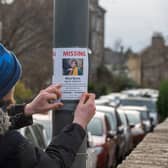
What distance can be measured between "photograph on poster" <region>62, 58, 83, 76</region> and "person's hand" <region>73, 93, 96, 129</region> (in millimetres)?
380

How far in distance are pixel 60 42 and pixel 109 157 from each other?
9.72m

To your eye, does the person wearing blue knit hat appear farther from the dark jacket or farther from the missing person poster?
the missing person poster

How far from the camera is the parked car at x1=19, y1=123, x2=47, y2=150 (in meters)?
9.03

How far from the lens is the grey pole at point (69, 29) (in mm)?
3764

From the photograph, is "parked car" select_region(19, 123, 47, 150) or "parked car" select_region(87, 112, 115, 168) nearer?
"parked car" select_region(19, 123, 47, 150)

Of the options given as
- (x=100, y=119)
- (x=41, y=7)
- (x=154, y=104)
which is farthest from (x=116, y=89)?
(x=100, y=119)

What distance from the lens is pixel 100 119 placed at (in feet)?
47.5

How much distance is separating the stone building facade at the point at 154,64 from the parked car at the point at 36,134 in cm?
8737

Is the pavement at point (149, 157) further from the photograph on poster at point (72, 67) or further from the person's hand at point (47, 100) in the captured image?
the person's hand at point (47, 100)

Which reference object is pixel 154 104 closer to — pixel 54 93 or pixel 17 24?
pixel 17 24

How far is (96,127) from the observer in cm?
1408

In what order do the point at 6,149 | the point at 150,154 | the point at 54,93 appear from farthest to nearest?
the point at 150,154 < the point at 54,93 < the point at 6,149

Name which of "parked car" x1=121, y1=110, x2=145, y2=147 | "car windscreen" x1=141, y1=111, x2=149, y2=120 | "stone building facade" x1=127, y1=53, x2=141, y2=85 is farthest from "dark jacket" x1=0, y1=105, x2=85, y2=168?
"stone building facade" x1=127, y1=53, x2=141, y2=85

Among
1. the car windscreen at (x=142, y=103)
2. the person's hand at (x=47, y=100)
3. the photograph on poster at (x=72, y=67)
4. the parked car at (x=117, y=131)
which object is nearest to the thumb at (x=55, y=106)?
the person's hand at (x=47, y=100)
